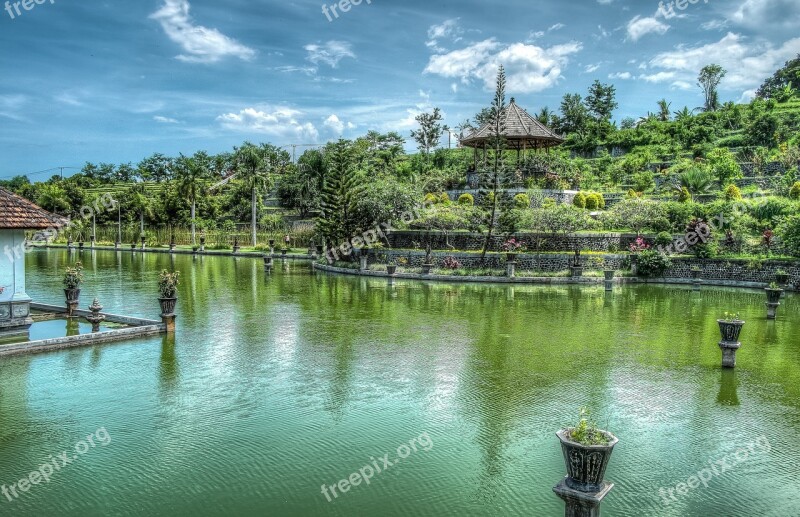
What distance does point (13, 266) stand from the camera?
40.4ft

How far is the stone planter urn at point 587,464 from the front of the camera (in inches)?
188

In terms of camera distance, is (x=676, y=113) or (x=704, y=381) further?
(x=676, y=113)

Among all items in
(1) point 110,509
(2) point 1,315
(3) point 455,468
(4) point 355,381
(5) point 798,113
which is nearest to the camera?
(1) point 110,509

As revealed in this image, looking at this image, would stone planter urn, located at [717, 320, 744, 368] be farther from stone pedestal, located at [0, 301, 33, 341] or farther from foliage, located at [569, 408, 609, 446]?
stone pedestal, located at [0, 301, 33, 341]

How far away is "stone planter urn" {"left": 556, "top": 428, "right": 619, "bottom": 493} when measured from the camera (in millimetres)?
4773

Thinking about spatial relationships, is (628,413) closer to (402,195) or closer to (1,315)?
(1,315)

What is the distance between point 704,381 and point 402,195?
19.5 metres

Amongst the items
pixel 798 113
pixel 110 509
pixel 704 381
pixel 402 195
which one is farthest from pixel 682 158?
pixel 110 509

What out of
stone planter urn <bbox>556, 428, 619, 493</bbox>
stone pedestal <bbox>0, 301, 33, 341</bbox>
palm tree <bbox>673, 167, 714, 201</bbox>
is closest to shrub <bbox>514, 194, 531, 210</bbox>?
palm tree <bbox>673, 167, 714, 201</bbox>

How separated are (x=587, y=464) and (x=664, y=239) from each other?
74.9ft

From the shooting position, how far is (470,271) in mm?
24062

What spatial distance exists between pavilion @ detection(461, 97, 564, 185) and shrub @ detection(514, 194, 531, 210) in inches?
115

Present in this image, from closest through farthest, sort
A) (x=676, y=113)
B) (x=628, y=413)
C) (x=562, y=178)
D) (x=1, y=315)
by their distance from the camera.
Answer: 1. (x=628, y=413)
2. (x=1, y=315)
3. (x=562, y=178)
4. (x=676, y=113)

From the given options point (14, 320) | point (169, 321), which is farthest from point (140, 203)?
point (169, 321)
